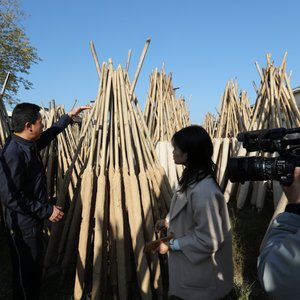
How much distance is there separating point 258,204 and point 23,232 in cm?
371

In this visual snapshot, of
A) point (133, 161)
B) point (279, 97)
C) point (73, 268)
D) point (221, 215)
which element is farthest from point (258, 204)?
point (221, 215)

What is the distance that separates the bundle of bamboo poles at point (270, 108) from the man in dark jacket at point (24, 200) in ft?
11.9

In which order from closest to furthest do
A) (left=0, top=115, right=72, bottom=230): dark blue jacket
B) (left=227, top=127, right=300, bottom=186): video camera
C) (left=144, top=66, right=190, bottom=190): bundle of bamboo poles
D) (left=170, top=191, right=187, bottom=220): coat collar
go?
(left=227, top=127, right=300, bottom=186): video camera < (left=170, top=191, right=187, bottom=220): coat collar < (left=0, top=115, right=72, bottom=230): dark blue jacket < (left=144, top=66, right=190, bottom=190): bundle of bamboo poles

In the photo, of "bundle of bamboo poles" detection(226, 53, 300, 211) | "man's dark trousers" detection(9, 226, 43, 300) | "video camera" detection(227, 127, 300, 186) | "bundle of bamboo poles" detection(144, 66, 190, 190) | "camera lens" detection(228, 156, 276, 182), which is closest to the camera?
"video camera" detection(227, 127, 300, 186)

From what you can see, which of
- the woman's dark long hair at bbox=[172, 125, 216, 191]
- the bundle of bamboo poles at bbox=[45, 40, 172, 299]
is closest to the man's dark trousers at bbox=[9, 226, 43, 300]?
the bundle of bamboo poles at bbox=[45, 40, 172, 299]

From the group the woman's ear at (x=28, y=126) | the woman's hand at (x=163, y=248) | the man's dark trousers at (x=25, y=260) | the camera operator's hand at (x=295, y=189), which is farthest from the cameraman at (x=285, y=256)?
the woman's ear at (x=28, y=126)

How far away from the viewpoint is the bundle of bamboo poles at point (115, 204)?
291cm

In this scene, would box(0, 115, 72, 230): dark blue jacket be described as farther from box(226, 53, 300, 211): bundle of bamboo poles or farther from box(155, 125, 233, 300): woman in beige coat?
box(226, 53, 300, 211): bundle of bamboo poles

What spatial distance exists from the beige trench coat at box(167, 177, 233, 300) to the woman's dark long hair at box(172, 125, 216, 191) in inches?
2.0

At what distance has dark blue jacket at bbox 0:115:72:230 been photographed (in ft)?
7.84

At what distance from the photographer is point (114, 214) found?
3.02 m

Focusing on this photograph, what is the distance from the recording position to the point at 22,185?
8.08 ft

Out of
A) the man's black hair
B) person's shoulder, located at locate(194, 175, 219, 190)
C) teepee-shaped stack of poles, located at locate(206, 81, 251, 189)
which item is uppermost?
teepee-shaped stack of poles, located at locate(206, 81, 251, 189)

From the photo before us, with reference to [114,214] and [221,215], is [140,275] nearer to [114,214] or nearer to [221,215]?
[114,214]
